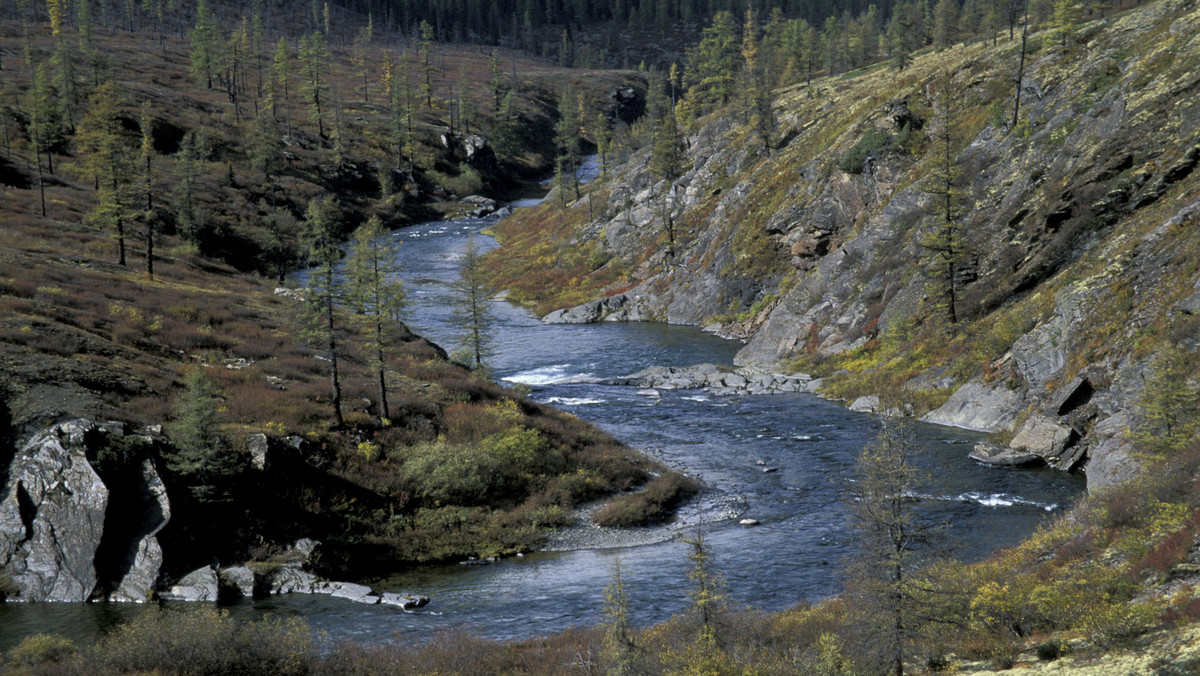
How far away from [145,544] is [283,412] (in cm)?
974

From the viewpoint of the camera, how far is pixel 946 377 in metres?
41.6

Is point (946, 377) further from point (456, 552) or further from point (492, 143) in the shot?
point (492, 143)

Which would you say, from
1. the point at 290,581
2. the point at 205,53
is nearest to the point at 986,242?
the point at 290,581

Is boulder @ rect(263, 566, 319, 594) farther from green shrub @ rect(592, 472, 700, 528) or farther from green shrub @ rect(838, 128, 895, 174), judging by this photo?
green shrub @ rect(838, 128, 895, 174)

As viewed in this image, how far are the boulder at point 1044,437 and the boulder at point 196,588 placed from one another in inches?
1311

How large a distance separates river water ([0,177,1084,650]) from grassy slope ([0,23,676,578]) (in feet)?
9.86

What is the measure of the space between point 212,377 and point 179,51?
171 metres

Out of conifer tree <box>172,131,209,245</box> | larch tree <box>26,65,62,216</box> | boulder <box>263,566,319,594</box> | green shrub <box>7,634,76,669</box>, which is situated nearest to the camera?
green shrub <box>7,634,76,669</box>

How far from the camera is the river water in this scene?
22141mm

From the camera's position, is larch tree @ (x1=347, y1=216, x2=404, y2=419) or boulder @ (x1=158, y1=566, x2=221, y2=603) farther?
larch tree @ (x1=347, y1=216, x2=404, y2=419)

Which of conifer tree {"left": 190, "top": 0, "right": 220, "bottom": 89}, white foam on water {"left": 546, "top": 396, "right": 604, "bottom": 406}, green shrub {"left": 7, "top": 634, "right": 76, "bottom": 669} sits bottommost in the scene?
white foam on water {"left": 546, "top": 396, "right": 604, "bottom": 406}

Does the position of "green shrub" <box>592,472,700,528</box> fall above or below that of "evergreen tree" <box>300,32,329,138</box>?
below

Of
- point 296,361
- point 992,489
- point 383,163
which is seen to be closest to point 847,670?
point 992,489

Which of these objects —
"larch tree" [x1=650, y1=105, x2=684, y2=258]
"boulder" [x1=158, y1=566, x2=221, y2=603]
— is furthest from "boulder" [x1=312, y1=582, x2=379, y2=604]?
"larch tree" [x1=650, y1=105, x2=684, y2=258]
